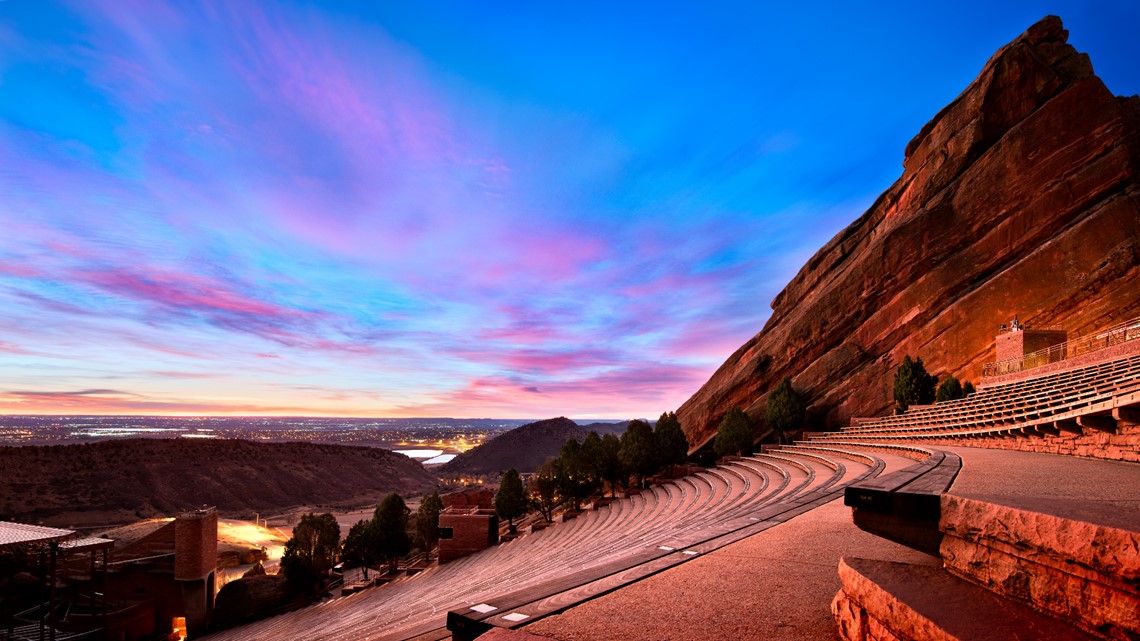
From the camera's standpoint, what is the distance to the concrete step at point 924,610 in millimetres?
2486

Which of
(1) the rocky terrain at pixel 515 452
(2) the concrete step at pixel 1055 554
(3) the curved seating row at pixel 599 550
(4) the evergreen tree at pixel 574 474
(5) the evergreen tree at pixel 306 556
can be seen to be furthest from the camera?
(1) the rocky terrain at pixel 515 452

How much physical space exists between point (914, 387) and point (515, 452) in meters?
119

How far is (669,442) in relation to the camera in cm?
3681

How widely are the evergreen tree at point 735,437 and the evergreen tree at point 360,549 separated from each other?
23.7 metres

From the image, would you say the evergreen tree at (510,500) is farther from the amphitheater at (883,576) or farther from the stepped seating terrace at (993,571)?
the stepped seating terrace at (993,571)

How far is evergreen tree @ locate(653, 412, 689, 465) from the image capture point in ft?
119

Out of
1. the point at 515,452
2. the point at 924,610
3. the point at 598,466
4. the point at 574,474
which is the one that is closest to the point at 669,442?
the point at 598,466

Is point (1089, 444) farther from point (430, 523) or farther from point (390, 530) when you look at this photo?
point (430, 523)

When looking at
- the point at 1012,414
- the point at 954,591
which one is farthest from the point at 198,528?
the point at 1012,414

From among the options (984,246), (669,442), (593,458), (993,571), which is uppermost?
(984,246)

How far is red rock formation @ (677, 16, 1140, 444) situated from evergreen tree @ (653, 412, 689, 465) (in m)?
9.67

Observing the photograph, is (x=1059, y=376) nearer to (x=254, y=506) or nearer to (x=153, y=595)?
(x=153, y=595)

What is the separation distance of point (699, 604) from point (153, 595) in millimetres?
31347

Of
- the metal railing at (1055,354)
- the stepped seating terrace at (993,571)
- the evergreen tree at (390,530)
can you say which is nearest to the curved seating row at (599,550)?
the stepped seating terrace at (993,571)
